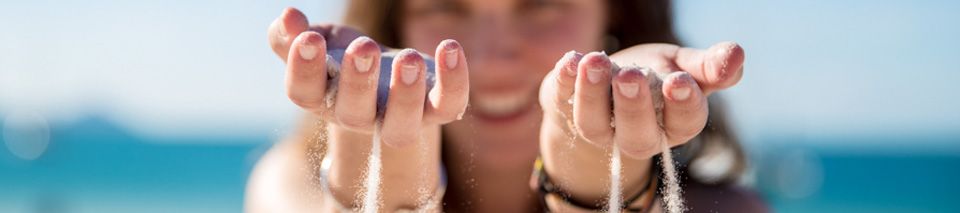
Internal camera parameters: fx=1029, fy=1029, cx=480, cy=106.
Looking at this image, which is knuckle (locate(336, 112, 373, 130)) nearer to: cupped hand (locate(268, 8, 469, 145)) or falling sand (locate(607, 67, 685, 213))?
cupped hand (locate(268, 8, 469, 145))

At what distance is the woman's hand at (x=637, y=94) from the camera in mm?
1215

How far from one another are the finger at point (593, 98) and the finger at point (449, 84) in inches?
5.5

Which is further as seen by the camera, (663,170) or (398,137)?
(663,170)

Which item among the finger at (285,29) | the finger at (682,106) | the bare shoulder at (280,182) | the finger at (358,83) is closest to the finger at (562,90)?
the finger at (682,106)

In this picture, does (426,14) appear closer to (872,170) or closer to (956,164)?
(872,170)

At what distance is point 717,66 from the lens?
4.11 ft

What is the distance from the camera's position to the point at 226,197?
42.0 ft

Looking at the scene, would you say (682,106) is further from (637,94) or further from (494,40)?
(494,40)

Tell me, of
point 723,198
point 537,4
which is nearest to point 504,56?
point 537,4

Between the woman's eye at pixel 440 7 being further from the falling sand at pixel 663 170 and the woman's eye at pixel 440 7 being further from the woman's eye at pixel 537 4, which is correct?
the falling sand at pixel 663 170

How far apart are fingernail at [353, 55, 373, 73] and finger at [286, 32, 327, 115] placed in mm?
43

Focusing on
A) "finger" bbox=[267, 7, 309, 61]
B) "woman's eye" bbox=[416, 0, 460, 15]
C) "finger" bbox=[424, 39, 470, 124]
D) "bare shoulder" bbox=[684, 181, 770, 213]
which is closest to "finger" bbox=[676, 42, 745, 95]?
"finger" bbox=[424, 39, 470, 124]

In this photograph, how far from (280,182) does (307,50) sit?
43.5 inches

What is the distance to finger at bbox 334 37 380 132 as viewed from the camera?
48.1 inches
